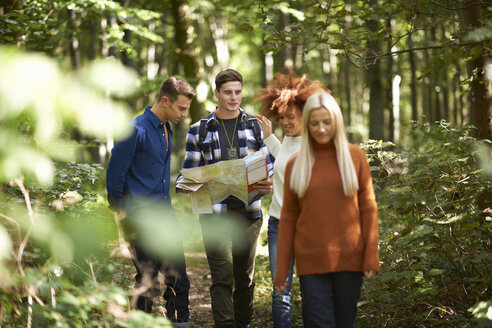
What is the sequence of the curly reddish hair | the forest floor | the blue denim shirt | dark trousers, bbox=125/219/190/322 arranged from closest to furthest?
the curly reddish hair, the blue denim shirt, dark trousers, bbox=125/219/190/322, the forest floor

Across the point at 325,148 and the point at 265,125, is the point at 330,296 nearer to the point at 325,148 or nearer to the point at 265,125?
the point at 325,148

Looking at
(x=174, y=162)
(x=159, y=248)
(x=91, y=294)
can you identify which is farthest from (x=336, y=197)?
(x=174, y=162)

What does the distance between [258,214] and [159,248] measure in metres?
2.66

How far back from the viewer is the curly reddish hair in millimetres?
4332

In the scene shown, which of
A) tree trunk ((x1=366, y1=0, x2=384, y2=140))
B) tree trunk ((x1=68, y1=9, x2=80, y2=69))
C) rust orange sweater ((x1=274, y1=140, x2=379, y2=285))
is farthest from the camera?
tree trunk ((x1=68, y1=9, x2=80, y2=69))

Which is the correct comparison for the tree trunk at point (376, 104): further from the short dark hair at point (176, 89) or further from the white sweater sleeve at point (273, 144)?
the short dark hair at point (176, 89)

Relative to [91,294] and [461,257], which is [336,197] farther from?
[461,257]

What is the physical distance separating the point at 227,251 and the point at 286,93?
165 cm

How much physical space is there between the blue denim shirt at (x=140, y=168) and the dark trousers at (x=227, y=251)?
0.57 m

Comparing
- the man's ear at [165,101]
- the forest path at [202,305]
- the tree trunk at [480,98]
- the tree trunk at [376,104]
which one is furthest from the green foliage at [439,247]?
the tree trunk at [376,104]

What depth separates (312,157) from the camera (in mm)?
3467

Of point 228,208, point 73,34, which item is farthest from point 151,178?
point 73,34

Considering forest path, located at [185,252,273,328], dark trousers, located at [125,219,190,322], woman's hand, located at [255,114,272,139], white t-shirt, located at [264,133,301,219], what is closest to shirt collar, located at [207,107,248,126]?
woman's hand, located at [255,114,272,139]

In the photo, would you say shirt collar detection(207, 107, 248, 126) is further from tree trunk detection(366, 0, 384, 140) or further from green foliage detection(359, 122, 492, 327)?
tree trunk detection(366, 0, 384, 140)
